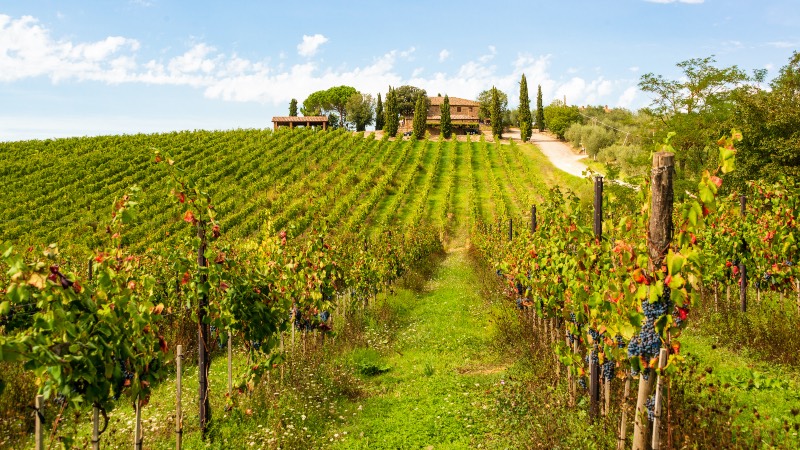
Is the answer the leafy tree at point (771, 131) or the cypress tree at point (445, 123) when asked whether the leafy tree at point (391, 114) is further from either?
the leafy tree at point (771, 131)

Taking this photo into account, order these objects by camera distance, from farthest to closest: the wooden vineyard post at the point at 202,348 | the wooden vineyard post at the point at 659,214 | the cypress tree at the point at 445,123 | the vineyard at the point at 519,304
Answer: the cypress tree at the point at 445,123 → the wooden vineyard post at the point at 202,348 → the wooden vineyard post at the point at 659,214 → the vineyard at the point at 519,304

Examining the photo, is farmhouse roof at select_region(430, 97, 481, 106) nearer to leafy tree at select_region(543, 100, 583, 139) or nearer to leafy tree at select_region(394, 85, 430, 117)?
leafy tree at select_region(394, 85, 430, 117)

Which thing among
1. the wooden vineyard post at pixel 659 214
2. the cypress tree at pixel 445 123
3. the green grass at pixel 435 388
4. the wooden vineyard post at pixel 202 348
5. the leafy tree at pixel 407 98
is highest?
the leafy tree at pixel 407 98

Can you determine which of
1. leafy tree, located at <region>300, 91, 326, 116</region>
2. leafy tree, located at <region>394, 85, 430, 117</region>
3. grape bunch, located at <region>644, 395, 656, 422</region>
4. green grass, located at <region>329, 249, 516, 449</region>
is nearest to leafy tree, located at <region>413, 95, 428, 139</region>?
leafy tree, located at <region>394, 85, 430, 117</region>

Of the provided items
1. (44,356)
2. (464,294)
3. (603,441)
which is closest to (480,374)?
(603,441)

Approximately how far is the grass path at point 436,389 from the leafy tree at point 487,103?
204ft

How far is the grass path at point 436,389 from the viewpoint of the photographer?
621 centimetres

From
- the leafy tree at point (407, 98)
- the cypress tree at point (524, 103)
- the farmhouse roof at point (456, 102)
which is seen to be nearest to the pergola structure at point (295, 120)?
the leafy tree at point (407, 98)

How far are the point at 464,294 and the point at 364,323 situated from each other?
13.1 ft

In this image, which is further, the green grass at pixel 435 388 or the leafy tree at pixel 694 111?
the leafy tree at pixel 694 111

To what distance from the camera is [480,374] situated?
8297 mm

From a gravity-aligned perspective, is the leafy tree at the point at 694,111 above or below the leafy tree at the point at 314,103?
below

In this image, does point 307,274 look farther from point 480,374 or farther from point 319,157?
point 319,157

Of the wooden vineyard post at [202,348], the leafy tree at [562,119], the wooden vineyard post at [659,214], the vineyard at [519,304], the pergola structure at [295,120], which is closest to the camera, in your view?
the vineyard at [519,304]
